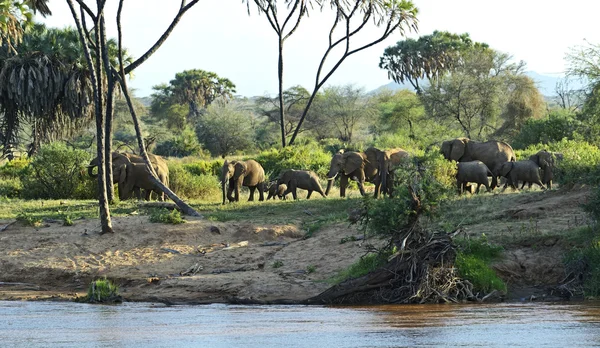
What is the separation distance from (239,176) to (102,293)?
11590mm

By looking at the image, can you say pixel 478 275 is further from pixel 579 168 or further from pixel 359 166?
pixel 359 166

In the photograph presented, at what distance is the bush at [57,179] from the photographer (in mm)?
27672

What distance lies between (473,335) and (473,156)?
17.0 metres

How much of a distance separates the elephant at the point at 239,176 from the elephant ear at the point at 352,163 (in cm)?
239

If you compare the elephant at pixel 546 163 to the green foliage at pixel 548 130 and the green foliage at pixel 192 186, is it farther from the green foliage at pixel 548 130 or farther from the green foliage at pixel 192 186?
the green foliage at pixel 192 186

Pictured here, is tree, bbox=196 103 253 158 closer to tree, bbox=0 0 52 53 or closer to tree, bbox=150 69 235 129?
tree, bbox=150 69 235 129

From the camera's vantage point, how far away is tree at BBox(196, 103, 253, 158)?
6022 cm

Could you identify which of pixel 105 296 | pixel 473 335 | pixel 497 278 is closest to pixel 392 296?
pixel 497 278

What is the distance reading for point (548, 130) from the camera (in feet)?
123

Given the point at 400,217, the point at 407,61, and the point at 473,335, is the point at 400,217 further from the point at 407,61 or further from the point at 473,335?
the point at 407,61

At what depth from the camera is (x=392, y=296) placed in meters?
14.5

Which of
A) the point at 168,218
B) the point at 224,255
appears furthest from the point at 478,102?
the point at 224,255

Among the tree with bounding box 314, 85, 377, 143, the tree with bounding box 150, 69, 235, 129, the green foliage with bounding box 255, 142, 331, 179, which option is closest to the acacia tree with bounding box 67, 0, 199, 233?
the green foliage with bounding box 255, 142, 331, 179

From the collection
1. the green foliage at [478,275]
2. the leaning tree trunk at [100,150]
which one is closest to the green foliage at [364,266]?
the green foliage at [478,275]
